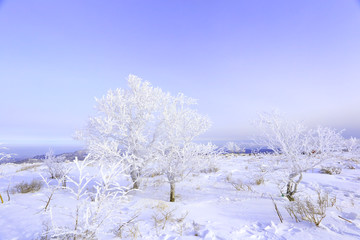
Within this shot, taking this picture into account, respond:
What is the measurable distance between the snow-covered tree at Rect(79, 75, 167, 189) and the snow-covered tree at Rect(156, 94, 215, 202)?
0.66 meters

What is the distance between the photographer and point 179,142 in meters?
6.83

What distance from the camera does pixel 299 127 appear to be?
632 cm

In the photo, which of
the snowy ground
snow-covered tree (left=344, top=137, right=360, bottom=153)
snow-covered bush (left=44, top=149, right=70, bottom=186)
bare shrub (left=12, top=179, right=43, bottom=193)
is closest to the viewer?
the snowy ground

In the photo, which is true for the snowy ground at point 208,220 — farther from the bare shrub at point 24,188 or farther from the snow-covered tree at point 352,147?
the bare shrub at point 24,188

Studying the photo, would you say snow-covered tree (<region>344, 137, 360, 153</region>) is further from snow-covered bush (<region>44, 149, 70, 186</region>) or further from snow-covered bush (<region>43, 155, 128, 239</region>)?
snow-covered bush (<region>44, 149, 70, 186</region>)

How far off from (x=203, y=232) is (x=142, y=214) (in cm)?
191

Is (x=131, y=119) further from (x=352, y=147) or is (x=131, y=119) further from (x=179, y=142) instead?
(x=352, y=147)

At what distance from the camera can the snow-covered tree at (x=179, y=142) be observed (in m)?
6.36

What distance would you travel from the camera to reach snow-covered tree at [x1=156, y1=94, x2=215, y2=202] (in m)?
6.36

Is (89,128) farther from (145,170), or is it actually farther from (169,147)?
(169,147)

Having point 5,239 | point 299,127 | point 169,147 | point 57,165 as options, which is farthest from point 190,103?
point 57,165

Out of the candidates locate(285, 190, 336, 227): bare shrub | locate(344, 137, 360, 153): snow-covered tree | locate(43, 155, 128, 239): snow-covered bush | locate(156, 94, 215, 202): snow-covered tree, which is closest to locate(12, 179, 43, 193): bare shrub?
locate(43, 155, 128, 239): snow-covered bush

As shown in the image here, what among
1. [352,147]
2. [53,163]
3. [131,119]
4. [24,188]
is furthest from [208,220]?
[53,163]

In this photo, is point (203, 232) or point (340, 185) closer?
point (203, 232)
